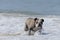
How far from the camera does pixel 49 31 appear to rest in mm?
9523

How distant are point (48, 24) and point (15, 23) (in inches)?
54.8

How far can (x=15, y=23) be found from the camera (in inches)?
447

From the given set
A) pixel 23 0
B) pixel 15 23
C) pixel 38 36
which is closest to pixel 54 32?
pixel 38 36

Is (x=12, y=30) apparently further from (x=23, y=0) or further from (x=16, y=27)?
(x=23, y=0)

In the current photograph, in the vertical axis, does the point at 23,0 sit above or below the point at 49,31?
above

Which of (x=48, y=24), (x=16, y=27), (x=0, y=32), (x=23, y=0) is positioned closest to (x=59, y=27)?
(x=48, y=24)

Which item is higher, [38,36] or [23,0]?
[23,0]

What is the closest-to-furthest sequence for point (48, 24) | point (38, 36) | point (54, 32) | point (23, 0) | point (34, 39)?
point (34, 39), point (38, 36), point (54, 32), point (48, 24), point (23, 0)

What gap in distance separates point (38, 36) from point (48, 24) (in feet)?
8.60

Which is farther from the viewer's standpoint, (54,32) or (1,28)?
(1,28)

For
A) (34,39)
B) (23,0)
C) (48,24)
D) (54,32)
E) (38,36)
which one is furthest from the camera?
(23,0)

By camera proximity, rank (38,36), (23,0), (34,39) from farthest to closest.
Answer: (23,0)
(38,36)
(34,39)

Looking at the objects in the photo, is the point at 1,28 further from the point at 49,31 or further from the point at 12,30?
the point at 49,31

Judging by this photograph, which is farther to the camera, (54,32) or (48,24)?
(48,24)
